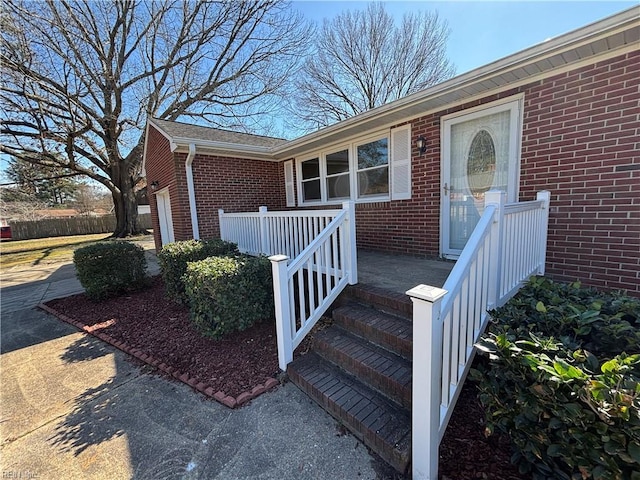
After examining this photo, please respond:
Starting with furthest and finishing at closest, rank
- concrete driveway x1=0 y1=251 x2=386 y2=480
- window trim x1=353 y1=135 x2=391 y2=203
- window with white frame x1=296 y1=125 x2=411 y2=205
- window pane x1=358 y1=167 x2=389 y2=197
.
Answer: window pane x1=358 y1=167 x2=389 y2=197, window trim x1=353 y1=135 x2=391 y2=203, window with white frame x1=296 y1=125 x2=411 y2=205, concrete driveway x1=0 y1=251 x2=386 y2=480

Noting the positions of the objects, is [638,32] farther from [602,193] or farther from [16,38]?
[16,38]

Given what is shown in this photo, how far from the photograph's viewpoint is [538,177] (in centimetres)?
367

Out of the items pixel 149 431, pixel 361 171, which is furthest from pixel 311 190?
pixel 149 431

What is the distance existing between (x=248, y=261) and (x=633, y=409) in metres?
3.52

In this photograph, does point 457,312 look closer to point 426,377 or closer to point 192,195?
point 426,377

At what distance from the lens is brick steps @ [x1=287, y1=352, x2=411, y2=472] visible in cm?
191

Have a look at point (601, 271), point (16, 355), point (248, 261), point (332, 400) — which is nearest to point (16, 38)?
point (16, 355)

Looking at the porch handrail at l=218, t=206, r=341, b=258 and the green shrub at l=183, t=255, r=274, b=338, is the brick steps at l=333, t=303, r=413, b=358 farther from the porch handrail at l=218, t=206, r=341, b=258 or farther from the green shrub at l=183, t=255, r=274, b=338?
the porch handrail at l=218, t=206, r=341, b=258

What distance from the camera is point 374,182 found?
5820mm

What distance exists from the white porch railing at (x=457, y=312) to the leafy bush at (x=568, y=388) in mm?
196

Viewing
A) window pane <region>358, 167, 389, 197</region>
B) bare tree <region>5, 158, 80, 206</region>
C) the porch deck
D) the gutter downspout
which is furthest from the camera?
bare tree <region>5, 158, 80, 206</region>

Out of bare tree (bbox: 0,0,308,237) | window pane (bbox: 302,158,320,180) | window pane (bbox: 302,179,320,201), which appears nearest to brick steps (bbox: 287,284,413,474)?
window pane (bbox: 302,179,320,201)

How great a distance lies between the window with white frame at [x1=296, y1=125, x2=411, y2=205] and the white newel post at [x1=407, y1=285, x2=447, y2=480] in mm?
3900

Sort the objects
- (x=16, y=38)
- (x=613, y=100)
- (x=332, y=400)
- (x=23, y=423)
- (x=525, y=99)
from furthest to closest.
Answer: (x=16, y=38) → (x=525, y=99) → (x=613, y=100) → (x=23, y=423) → (x=332, y=400)
